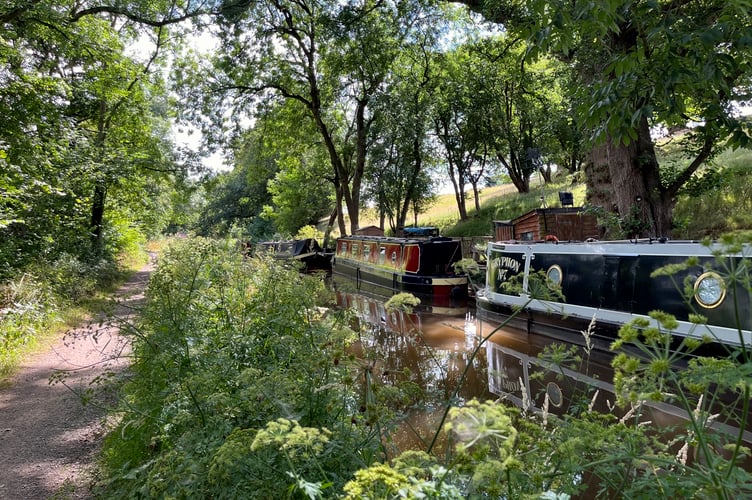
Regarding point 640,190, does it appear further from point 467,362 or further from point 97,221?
point 97,221

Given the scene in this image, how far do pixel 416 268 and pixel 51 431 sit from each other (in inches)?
398

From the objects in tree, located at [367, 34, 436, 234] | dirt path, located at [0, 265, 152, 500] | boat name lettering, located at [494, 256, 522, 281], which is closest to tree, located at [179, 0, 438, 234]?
tree, located at [367, 34, 436, 234]

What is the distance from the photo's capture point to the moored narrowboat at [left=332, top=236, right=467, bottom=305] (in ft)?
41.6

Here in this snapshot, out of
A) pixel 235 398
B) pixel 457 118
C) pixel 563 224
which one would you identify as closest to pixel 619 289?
pixel 563 224

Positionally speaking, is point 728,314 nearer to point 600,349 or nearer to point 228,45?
point 600,349

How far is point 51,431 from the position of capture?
4.05 m

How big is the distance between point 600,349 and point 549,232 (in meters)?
5.52

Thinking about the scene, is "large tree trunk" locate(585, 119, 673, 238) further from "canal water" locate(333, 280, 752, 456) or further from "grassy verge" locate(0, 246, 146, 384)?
"grassy verge" locate(0, 246, 146, 384)

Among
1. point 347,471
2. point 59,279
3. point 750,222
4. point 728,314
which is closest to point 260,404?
point 347,471

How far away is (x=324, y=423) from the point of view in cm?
210

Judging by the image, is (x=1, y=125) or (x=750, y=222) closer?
(x=1, y=125)

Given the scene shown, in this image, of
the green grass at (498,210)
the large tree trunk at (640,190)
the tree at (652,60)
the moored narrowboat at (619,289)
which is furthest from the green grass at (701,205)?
the tree at (652,60)

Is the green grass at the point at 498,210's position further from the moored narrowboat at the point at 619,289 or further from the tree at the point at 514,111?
the moored narrowboat at the point at 619,289

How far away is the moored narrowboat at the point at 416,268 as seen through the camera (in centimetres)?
1268
